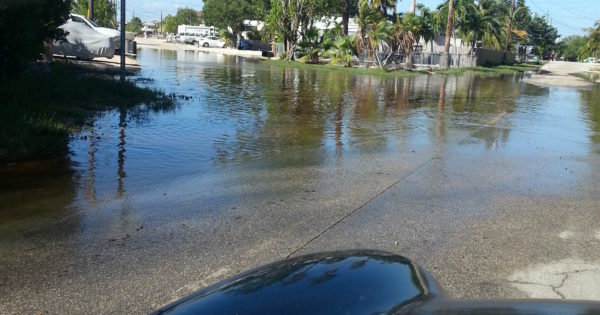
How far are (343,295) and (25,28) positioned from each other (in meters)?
10.5

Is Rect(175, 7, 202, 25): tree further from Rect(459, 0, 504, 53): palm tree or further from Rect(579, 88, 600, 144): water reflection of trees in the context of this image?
Rect(579, 88, 600, 144): water reflection of trees

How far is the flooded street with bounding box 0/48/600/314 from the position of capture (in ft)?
14.5

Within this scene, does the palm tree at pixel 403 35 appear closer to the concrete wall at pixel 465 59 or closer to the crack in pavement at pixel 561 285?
the concrete wall at pixel 465 59

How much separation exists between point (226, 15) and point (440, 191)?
76.3 m

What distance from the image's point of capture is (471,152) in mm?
10234

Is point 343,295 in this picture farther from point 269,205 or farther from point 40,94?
point 40,94

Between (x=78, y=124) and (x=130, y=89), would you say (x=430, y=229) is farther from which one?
(x=130, y=89)

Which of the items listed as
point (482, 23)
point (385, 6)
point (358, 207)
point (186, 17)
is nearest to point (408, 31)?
point (385, 6)

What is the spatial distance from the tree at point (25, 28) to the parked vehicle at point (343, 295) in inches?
325

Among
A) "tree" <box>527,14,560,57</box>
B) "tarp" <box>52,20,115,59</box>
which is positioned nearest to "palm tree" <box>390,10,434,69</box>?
"tarp" <box>52,20,115,59</box>

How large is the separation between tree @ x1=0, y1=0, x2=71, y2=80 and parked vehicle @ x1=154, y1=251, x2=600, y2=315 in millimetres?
8247

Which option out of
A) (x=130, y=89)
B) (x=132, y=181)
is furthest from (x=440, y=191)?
(x=130, y=89)

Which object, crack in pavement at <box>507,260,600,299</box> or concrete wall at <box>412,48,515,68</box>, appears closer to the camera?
crack in pavement at <box>507,260,600,299</box>

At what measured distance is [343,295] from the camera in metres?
2.00
